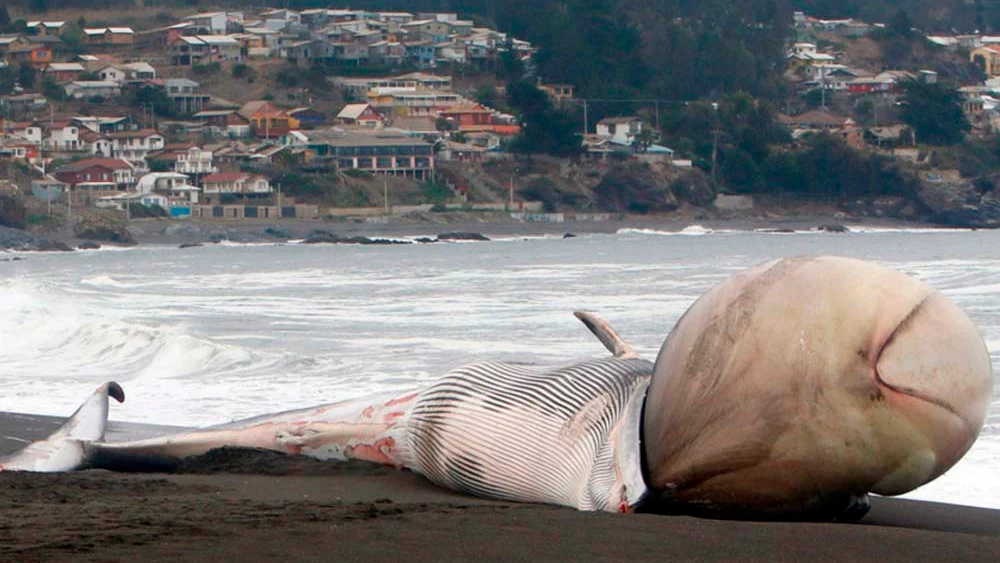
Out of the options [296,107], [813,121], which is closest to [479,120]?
[296,107]

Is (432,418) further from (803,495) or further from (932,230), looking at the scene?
(932,230)

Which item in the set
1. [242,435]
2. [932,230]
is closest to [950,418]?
[242,435]

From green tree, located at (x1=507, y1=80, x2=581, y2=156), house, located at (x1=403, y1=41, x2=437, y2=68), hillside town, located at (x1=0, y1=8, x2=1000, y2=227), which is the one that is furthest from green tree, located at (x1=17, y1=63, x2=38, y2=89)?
green tree, located at (x1=507, y1=80, x2=581, y2=156)

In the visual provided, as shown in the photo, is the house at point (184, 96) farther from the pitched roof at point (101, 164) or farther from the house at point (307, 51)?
the pitched roof at point (101, 164)

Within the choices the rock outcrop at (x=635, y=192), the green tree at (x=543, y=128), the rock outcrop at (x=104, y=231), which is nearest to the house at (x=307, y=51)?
the green tree at (x=543, y=128)

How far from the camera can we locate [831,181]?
98688mm

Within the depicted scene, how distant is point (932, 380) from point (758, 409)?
1.45 ft

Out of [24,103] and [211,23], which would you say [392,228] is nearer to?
[24,103]

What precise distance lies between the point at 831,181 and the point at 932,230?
11.5m

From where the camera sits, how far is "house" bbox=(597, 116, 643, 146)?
4117 inches

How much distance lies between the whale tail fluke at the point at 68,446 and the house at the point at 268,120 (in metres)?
96.7

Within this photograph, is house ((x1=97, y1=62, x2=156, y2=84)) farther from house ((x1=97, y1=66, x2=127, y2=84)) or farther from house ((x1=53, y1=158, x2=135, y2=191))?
house ((x1=53, y1=158, x2=135, y2=191))

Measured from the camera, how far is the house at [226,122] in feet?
342

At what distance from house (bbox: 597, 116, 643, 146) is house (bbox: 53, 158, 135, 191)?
28744mm
